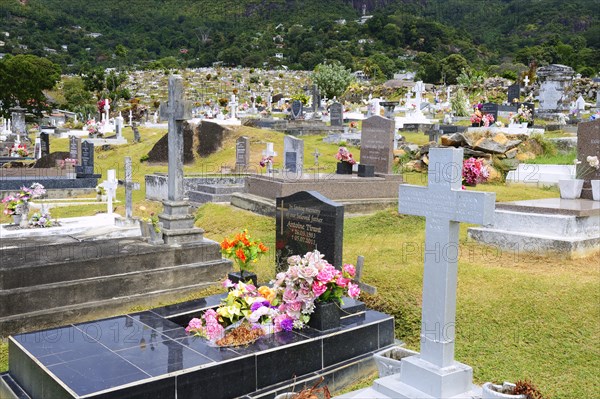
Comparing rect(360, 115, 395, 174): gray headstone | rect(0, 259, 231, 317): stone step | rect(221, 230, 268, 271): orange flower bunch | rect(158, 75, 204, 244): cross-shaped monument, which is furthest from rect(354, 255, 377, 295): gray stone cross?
rect(360, 115, 395, 174): gray headstone

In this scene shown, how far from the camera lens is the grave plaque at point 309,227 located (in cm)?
695

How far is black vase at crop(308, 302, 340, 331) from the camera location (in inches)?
228

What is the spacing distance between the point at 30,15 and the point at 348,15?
236 feet

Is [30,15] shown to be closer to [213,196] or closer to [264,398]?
[213,196]

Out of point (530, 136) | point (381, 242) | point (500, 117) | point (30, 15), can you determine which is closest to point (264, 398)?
point (381, 242)

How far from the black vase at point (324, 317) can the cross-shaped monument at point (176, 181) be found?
328 cm

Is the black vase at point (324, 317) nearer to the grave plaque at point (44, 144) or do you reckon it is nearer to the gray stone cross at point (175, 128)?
the gray stone cross at point (175, 128)

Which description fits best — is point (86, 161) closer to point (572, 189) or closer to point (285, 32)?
point (572, 189)

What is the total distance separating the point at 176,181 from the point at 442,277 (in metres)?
5.30

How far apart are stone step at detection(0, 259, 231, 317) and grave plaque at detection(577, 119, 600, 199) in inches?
228

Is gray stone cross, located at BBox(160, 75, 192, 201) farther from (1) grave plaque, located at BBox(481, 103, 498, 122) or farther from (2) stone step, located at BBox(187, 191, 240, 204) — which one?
(1) grave plaque, located at BBox(481, 103, 498, 122)

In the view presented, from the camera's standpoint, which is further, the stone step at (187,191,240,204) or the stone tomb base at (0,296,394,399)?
the stone step at (187,191,240,204)

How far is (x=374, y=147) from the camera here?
14.1 meters

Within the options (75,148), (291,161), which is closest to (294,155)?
(291,161)
